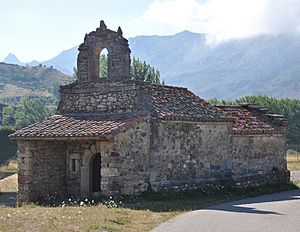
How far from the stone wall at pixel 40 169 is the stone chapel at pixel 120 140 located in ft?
0.11

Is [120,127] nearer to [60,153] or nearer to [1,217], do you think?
[60,153]

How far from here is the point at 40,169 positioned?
734 inches

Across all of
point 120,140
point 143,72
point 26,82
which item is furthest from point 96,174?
point 26,82

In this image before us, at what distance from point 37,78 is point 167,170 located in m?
182

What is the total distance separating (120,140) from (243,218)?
5264 millimetres

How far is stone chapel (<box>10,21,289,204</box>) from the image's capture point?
1683 centimetres

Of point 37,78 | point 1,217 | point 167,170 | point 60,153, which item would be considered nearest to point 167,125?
point 167,170

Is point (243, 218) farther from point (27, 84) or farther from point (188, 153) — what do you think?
point (27, 84)

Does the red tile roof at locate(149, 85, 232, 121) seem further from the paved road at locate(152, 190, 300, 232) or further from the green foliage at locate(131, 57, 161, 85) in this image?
the green foliage at locate(131, 57, 161, 85)

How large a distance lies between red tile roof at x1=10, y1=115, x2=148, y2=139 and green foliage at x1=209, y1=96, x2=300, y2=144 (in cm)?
3714

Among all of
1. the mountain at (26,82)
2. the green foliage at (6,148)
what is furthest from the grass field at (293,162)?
the mountain at (26,82)

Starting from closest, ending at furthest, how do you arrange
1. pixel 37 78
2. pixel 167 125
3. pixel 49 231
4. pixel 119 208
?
pixel 49 231, pixel 119 208, pixel 167 125, pixel 37 78

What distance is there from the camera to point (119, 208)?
14258mm

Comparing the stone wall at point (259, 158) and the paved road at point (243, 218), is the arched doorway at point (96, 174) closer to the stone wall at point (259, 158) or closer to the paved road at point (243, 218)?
the paved road at point (243, 218)
